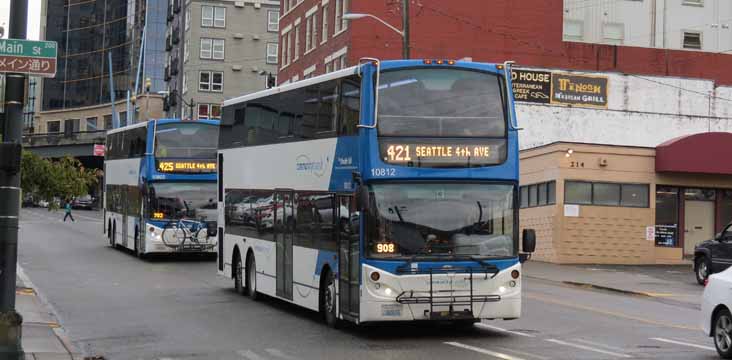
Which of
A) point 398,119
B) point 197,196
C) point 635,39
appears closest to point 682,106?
point 635,39

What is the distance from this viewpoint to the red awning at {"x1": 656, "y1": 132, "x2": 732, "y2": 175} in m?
42.2

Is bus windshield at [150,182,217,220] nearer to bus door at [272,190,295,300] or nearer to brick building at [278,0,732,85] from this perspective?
bus door at [272,190,295,300]

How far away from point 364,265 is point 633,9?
53.9 metres

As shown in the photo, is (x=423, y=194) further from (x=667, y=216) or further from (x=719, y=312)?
(x=667, y=216)

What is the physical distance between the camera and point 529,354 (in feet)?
47.1

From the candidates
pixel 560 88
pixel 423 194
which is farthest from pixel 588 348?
pixel 560 88

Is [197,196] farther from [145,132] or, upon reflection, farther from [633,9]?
[633,9]

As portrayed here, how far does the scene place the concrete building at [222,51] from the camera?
99.1 meters

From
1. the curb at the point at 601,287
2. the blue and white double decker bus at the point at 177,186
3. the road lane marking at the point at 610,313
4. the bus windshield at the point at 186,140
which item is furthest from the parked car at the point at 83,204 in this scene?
the road lane marking at the point at 610,313

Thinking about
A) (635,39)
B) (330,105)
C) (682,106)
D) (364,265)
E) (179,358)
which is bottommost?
(179,358)

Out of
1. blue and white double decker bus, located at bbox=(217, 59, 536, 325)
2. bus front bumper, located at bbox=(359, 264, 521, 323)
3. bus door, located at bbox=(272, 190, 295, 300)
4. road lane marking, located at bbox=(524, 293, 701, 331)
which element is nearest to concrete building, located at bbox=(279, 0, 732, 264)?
road lane marking, located at bbox=(524, 293, 701, 331)

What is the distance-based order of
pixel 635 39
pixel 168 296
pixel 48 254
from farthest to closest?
pixel 635 39, pixel 48 254, pixel 168 296

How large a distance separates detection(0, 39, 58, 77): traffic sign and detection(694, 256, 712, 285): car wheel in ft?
73.8

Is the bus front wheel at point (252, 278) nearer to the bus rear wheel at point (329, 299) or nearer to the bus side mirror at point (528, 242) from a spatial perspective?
the bus rear wheel at point (329, 299)
